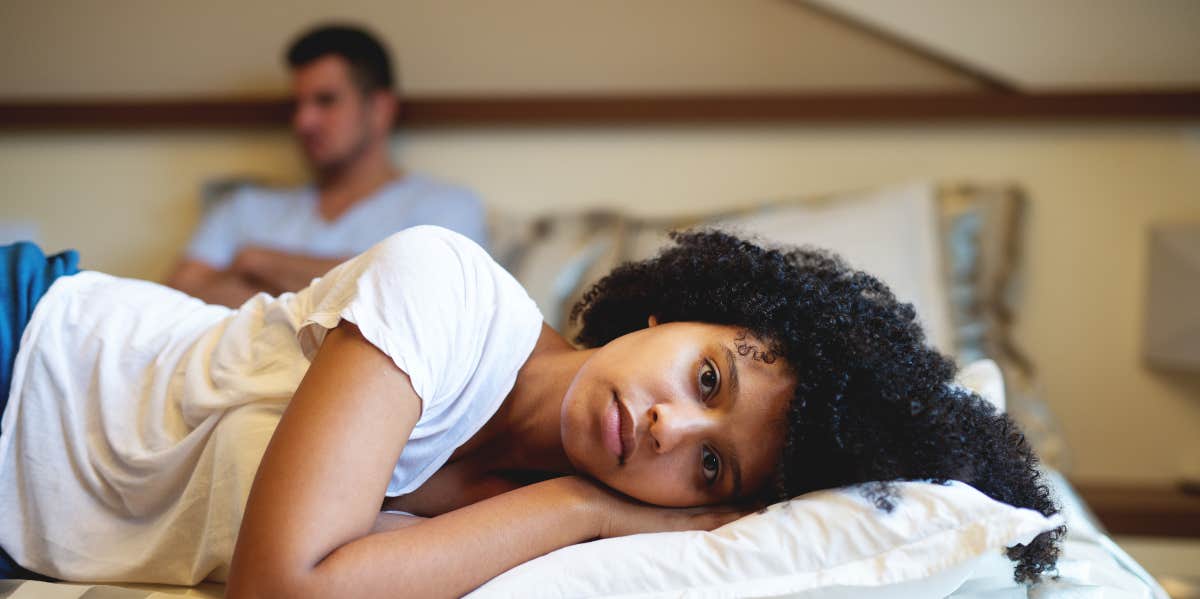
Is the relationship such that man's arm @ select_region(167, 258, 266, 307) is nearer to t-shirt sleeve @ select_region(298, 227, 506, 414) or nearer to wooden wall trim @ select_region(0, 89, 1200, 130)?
wooden wall trim @ select_region(0, 89, 1200, 130)

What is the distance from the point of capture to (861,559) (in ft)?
2.72

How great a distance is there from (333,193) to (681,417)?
4.97ft

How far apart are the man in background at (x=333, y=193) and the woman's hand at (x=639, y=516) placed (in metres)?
1.16

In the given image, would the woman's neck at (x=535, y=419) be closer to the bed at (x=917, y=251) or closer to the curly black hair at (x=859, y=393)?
the curly black hair at (x=859, y=393)

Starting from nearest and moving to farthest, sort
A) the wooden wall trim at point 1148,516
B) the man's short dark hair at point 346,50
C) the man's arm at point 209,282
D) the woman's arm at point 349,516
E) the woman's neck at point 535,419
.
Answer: the woman's arm at point 349,516
the woman's neck at point 535,419
the wooden wall trim at point 1148,516
the man's arm at point 209,282
the man's short dark hair at point 346,50

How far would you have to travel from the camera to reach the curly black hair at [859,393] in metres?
0.87

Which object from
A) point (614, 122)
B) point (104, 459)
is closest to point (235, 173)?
point (614, 122)

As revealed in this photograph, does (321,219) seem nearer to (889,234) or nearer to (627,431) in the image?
(889,234)

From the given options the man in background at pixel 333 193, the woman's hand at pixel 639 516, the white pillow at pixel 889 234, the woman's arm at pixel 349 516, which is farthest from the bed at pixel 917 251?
the woman's arm at pixel 349 516

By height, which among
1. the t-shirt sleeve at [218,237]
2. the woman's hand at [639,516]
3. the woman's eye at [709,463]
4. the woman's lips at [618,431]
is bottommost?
the woman's hand at [639,516]

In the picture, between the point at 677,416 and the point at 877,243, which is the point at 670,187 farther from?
the point at 677,416

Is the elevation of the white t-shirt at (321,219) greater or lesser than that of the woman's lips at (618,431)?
greater

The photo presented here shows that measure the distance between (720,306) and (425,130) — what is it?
1.44 meters

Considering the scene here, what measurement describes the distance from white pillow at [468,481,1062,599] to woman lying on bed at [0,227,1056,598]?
1.8 inches
